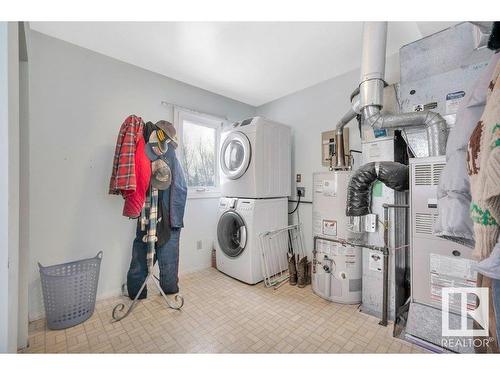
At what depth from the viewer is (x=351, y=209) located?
1.77 metres

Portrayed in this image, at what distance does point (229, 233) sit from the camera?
2641 millimetres

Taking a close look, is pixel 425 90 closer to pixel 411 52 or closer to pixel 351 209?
pixel 411 52

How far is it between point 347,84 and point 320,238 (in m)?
1.75

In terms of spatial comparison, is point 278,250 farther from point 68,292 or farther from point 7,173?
point 7,173

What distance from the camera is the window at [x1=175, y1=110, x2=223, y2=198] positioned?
265 centimetres

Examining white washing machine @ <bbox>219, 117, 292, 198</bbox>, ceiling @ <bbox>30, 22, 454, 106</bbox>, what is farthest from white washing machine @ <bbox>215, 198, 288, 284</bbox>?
ceiling @ <bbox>30, 22, 454, 106</bbox>

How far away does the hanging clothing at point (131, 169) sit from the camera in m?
1.71

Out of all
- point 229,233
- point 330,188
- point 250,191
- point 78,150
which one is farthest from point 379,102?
point 78,150

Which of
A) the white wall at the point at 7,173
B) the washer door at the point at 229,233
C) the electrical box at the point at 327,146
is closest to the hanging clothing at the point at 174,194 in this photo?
the washer door at the point at 229,233

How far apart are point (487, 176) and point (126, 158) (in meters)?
2.03

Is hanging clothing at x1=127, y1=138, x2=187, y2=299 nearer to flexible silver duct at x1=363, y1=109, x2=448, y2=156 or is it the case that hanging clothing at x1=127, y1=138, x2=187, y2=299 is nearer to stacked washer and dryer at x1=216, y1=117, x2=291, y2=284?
stacked washer and dryer at x1=216, y1=117, x2=291, y2=284

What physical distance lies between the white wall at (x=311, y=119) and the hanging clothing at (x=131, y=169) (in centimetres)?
189

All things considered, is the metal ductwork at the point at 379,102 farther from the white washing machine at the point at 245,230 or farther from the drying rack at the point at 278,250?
the drying rack at the point at 278,250
